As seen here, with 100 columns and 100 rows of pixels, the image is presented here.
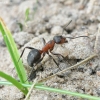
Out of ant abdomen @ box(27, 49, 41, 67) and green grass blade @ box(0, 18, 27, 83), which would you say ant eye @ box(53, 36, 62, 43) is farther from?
green grass blade @ box(0, 18, 27, 83)

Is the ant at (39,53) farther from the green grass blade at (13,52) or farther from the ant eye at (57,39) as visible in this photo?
the green grass blade at (13,52)

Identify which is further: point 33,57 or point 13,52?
point 33,57

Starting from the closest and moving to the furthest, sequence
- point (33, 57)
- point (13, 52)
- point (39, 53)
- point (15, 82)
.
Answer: point (15, 82)
point (13, 52)
point (33, 57)
point (39, 53)

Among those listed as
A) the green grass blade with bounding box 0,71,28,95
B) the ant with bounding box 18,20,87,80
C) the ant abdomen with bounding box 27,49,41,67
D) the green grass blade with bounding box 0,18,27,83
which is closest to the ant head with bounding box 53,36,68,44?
the ant with bounding box 18,20,87,80

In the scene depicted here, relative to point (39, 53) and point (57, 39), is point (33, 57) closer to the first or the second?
point (39, 53)

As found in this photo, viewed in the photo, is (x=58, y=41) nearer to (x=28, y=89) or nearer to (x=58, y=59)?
(x=58, y=59)

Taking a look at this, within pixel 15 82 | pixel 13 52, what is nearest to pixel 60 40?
pixel 13 52

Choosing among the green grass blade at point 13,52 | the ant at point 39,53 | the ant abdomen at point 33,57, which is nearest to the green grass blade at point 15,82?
the green grass blade at point 13,52

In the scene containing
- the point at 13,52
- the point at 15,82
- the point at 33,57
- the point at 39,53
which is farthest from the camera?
the point at 39,53

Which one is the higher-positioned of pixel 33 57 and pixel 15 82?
pixel 15 82
